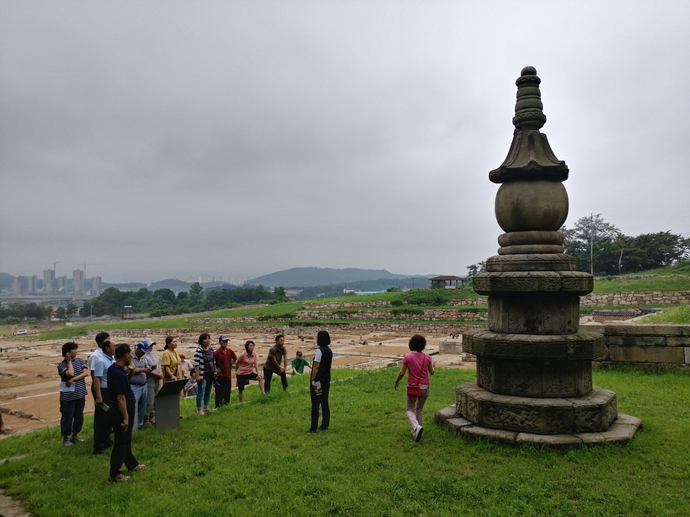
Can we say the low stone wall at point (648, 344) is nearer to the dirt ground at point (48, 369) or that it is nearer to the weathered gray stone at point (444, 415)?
the weathered gray stone at point (444, 415)

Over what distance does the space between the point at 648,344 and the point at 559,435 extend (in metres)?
5.36

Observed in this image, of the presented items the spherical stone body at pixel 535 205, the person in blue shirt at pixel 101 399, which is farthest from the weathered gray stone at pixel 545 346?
the person in blue shirt at pixel 101 399

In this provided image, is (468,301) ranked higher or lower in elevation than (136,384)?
lower

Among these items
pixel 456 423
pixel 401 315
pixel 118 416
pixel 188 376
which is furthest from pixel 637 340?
pixel 401 315

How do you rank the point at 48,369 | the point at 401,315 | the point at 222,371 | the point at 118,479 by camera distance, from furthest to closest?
the point at 401,315, the point at 48,369, the point at 222,371, the point at 118,479

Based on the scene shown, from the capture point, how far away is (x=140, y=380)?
6.89 metres

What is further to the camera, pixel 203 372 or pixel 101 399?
pixel 203 372

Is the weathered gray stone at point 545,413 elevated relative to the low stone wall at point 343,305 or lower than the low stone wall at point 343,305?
elevated

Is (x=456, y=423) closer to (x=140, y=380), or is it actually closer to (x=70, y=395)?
(x=140, y=380)

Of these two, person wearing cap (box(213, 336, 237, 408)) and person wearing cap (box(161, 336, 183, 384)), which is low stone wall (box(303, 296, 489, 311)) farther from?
person wearing cap (box(161, 336, 183, 384))

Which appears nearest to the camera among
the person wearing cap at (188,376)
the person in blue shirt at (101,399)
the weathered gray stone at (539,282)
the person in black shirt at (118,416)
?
the person in black shirt at (118,416)

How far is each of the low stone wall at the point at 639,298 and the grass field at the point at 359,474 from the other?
2902 cm

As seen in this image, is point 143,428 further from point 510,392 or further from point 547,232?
point 547,232

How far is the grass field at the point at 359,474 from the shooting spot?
12.8 ft
